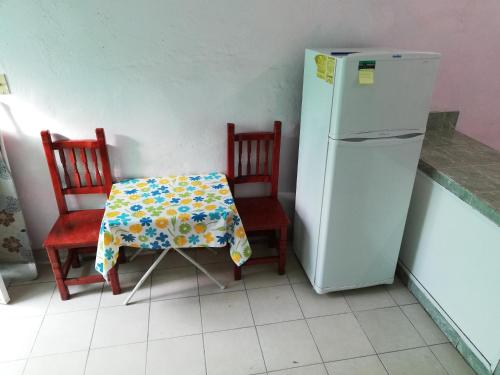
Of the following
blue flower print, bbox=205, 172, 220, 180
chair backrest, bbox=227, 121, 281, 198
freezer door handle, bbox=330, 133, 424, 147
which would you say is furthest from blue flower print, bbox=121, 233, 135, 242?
freezer door handle, bbox=330, 133, 424, 147

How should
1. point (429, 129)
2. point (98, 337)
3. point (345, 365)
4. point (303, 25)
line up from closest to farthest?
point (345, 365), point (98, 337), point (303, 25), point (429, 129)

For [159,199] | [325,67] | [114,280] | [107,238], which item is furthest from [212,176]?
[325,67]

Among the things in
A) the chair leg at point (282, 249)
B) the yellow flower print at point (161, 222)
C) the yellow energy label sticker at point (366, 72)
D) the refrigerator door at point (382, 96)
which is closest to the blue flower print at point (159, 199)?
the yellow flower print at point (161, 222)

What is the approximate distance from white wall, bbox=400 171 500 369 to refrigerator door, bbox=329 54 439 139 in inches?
18.2

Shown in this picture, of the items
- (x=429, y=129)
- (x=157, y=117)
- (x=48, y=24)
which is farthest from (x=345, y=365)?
(x=48, y=24)

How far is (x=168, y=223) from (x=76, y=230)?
68 cm

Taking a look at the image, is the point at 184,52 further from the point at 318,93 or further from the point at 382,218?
the point at 382,218

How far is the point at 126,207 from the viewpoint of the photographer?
2.06 m

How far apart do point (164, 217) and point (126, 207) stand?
0.85 feet

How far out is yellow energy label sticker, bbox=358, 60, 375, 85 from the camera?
1.71 metres

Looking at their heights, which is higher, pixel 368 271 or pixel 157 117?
pixel 157 117

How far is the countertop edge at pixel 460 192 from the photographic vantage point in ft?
5.37

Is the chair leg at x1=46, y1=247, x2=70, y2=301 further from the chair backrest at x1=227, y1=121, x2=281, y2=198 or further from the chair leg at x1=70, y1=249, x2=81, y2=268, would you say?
the chair backrest at x1=227, y1=121, x2=281, y2=198

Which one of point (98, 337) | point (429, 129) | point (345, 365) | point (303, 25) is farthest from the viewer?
point (429, 129)
